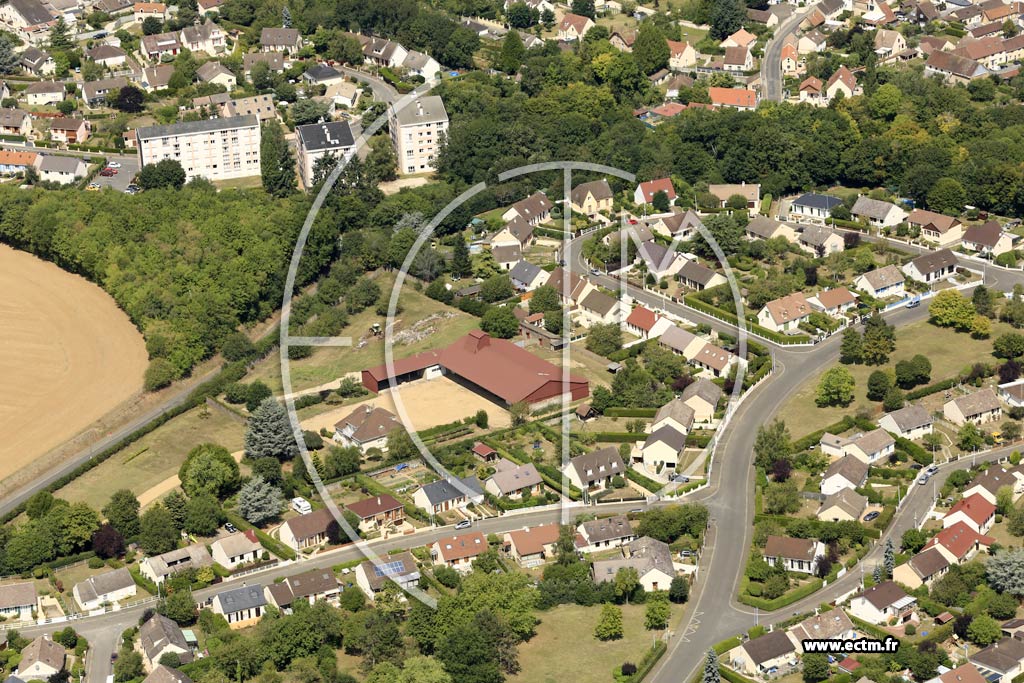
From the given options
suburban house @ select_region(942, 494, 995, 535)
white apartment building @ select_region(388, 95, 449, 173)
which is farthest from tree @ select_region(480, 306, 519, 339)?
suburban house @ select_region(942, 494, 995, 535)

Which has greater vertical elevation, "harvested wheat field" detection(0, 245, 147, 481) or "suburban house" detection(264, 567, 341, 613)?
"suburban house" detection(264, 567, 341, 613)

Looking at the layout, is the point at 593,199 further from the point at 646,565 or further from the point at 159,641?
the point at 159,641

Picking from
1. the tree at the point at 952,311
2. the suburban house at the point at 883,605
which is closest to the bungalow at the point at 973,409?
the tree at the point at 952,311

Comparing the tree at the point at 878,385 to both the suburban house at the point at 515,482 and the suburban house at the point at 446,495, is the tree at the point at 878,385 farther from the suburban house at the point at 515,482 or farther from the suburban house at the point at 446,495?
the suburban house at the point at 446,495

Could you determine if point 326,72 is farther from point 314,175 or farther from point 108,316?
point 108,316

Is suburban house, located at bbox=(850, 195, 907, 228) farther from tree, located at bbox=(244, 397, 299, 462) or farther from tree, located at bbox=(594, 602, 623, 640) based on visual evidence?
tree, located at bbox=(594, 602, 623, 640)

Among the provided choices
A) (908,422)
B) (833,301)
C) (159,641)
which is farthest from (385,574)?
(833,301)

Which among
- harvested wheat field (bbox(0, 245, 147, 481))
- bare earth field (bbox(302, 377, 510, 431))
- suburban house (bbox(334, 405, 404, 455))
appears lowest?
harvested wheat field (bbox(0, 245, 147, 481))
